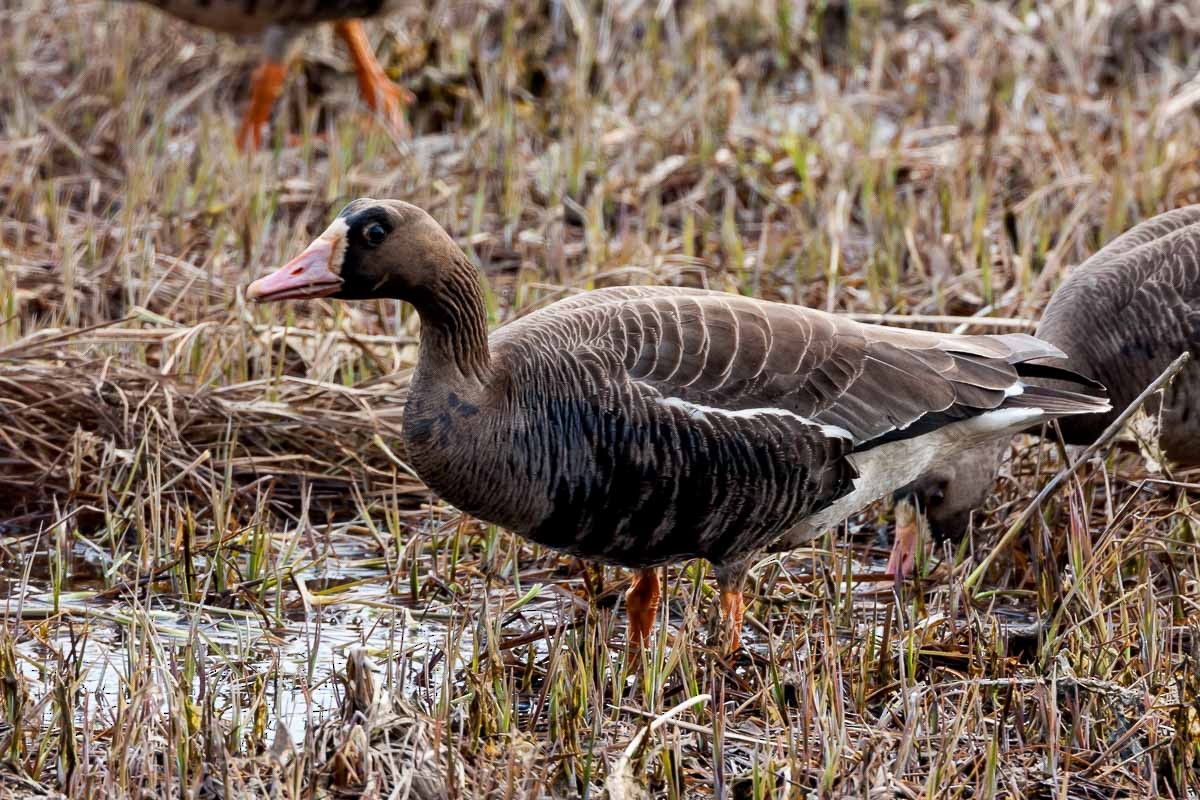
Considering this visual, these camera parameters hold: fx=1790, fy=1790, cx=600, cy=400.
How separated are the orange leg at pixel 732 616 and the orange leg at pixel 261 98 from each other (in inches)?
198

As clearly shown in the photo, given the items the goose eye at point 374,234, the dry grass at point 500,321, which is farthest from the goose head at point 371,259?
the dry grass at point 500,321

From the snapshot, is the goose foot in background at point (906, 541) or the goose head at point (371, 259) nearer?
the goose head at point (371, 259)

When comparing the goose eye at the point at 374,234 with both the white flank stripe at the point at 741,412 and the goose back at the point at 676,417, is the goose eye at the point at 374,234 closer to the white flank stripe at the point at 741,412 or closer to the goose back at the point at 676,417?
the goose back at the point at 676,417

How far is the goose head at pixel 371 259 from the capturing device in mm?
4609

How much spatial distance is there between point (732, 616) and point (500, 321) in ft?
8.07

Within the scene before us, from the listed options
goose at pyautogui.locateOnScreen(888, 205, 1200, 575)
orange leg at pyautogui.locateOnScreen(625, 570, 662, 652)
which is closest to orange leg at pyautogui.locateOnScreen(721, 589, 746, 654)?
orange leg at pyautogui.locateOnScreen(625, 570, 662, 652)

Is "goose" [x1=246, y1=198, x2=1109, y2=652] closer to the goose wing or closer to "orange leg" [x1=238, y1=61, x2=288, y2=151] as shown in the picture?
the goose wing

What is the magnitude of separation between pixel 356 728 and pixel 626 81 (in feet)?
21.5

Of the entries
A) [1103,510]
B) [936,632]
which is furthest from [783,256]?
[936,632]

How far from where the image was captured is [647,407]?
15.7 feet

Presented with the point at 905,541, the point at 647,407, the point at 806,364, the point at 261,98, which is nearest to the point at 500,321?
the point at 905,541

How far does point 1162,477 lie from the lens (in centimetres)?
576

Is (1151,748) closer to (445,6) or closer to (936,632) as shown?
(936,632)

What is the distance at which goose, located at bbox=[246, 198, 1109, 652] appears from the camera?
4.68 metres
